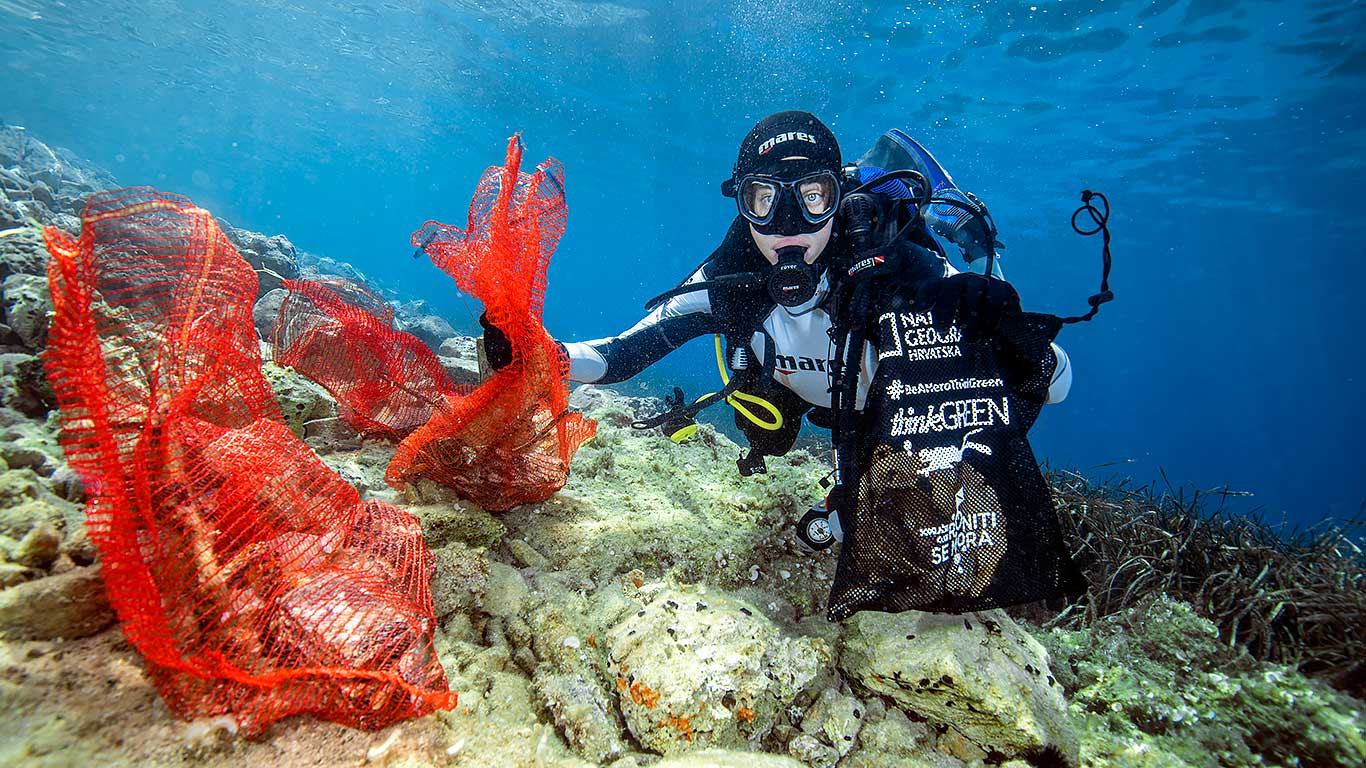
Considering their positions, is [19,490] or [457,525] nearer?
[19,490]

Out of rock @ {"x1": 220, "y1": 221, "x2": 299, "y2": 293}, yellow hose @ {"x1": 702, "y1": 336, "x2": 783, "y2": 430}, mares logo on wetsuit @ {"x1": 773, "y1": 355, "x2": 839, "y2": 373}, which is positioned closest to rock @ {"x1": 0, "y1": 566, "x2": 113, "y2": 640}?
yellow hose @ {"x1": 702, "y1": 336, "x2": 783, "y2": 430}

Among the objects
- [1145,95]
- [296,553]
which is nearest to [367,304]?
[296,553]

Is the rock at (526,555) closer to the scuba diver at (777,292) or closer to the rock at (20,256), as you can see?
the scuba diver at (777,292)

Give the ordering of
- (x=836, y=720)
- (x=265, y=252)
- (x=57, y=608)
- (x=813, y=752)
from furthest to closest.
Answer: (x=265, y=252) < (x=836, y=720) < (x=813, y=752) < (x=57, y=608)

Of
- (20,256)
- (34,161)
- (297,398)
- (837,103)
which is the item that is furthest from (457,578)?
(837,103)

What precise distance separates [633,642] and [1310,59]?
2528 centimetres

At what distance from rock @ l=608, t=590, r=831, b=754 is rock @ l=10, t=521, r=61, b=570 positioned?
73.3 inches

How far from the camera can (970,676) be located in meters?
2.01

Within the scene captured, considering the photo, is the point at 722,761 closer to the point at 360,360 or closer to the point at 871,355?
the point at 871,355

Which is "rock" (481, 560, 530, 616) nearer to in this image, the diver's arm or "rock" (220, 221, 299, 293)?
the diver's arm

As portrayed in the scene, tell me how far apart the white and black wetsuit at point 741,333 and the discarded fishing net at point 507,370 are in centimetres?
40

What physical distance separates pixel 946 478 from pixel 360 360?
129 inches

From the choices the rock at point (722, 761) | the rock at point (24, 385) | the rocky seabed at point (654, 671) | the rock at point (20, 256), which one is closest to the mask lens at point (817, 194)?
the rocky seabed at point (654, 671)

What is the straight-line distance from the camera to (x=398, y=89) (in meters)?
31.0
